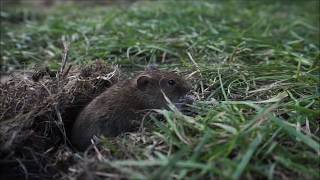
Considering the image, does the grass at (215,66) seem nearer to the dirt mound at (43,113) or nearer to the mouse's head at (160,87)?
the mouse's head at (160,87)

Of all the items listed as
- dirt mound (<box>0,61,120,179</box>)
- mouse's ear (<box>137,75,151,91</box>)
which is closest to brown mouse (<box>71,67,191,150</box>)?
mouse's ear (<box>137,75,151,91</box>)

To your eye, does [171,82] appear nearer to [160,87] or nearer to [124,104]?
[160,87]

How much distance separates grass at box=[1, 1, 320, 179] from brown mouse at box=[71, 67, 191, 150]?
27 cm

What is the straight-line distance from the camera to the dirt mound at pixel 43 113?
3807mm

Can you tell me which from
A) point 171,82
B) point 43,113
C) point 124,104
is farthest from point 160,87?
Result: point 43,113

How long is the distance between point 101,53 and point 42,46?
1.45m

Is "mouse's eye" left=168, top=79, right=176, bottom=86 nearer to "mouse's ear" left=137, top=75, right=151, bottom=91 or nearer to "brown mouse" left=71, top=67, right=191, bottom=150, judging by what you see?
"brown mouse" left=71, top=67, right=191, bottom=150

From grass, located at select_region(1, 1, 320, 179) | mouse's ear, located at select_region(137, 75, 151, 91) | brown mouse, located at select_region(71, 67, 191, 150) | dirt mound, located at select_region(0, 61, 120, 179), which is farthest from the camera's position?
mouse's ear, located at select_region(137, 75, 151, 91)

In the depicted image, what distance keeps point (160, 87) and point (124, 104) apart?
40 centimetres

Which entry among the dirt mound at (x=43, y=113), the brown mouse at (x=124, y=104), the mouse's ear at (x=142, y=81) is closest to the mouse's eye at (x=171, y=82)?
the brown mouse at (x=124, y=104)

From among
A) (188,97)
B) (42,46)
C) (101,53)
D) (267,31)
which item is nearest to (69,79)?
(188,97)

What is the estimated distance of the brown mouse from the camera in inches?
171

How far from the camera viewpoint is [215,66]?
17.5ft

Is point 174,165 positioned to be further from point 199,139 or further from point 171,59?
point 171,59
